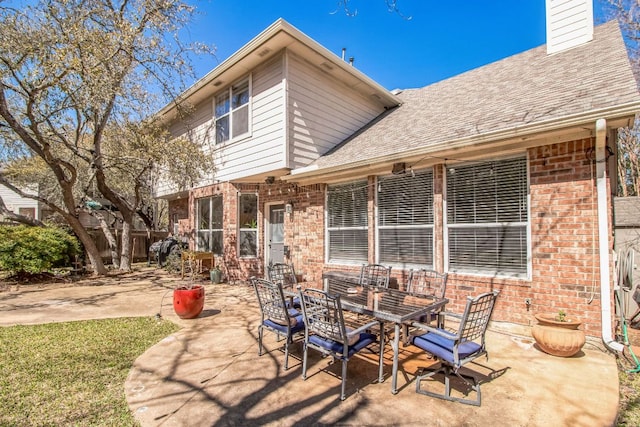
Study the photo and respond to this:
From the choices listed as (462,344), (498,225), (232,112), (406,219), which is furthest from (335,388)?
(232,112)

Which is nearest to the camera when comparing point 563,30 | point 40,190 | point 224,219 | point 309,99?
point 563,30

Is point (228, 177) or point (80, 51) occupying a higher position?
point (80, 51)

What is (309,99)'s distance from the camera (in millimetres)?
8117

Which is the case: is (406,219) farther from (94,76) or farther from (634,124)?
(634,124)

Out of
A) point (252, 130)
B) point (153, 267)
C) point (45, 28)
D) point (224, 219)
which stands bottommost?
point (153, 267)

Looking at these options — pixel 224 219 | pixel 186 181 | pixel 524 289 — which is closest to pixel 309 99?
pixel 224 219

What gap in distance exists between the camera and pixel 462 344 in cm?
324

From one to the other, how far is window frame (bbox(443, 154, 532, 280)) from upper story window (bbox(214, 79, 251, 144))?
5.58 m

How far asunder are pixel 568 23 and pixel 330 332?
8.15 meters

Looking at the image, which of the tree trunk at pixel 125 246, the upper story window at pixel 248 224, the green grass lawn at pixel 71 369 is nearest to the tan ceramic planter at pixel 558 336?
the green grass lawn at pixel 71 369

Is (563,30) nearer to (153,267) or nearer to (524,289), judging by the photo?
(524,289)

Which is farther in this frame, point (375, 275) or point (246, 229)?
point (246, 229)

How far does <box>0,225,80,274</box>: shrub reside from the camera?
9070 millimetres

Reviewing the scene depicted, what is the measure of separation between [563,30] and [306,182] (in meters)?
6.47
